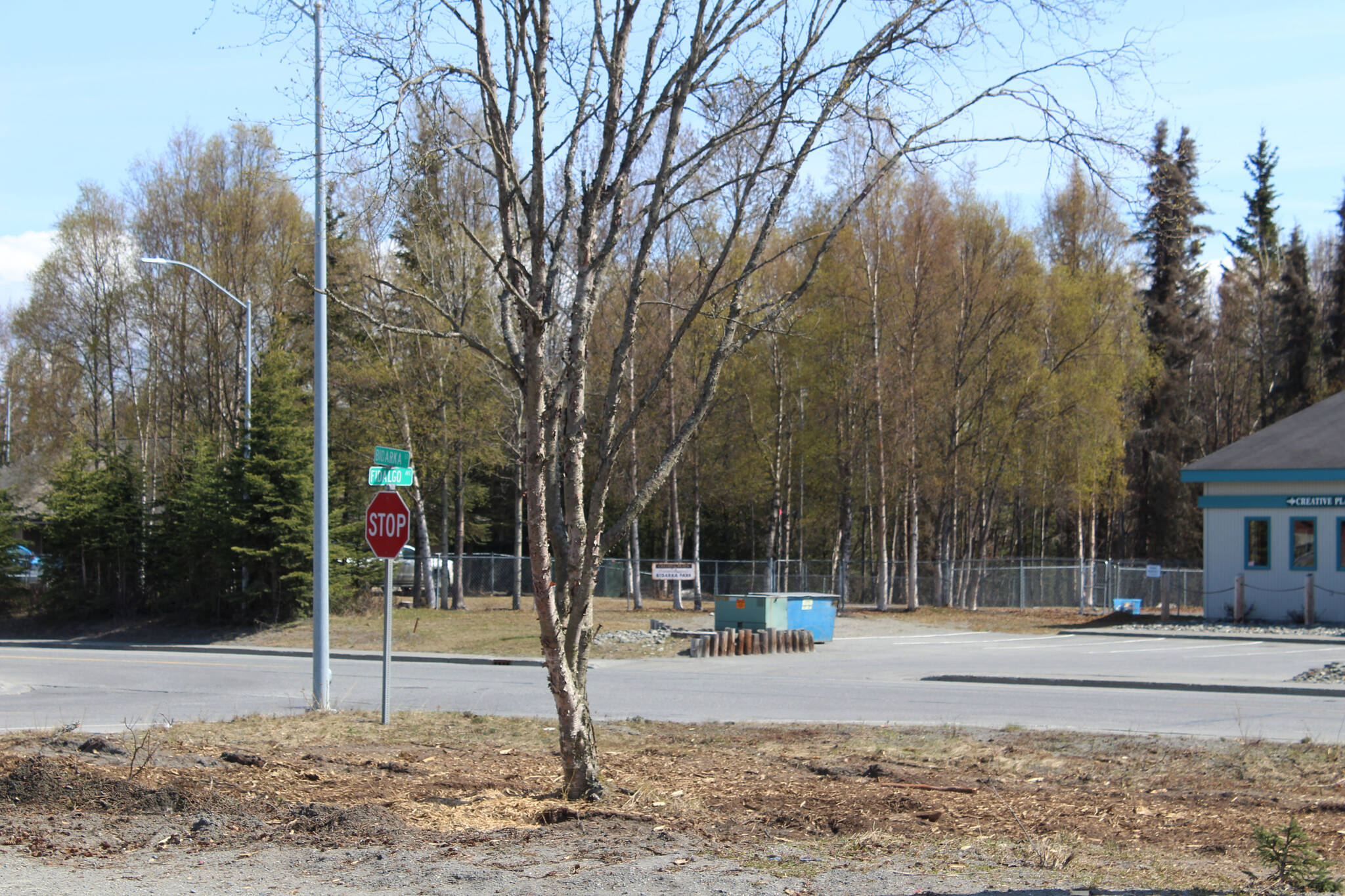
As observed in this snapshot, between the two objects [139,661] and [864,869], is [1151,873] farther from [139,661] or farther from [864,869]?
[139,661]

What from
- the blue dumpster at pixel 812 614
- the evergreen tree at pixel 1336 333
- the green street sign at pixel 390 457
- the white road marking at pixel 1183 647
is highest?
the evergreen tree at pixel 1336 333

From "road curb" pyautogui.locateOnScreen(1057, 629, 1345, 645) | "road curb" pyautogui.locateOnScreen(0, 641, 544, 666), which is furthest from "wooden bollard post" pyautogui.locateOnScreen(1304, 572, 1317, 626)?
"road curb" pyautogui.locateOnScreen(0, 641, 544, 666)

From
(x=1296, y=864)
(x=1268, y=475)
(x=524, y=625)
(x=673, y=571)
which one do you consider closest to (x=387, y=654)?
(x=1296, y=864)

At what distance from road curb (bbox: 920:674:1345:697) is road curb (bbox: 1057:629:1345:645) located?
444 inches

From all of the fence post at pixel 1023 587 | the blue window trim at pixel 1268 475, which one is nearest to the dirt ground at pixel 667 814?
the blue window trim at pixel 1268 475

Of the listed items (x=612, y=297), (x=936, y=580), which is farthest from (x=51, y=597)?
(x=936, y=580)

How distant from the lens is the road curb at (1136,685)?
1573cm

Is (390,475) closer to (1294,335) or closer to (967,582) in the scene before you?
(967,582)

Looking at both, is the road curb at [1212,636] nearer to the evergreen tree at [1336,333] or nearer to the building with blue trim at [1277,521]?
the building with blue trim at [1277,521]

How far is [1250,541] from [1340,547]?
2.20 m

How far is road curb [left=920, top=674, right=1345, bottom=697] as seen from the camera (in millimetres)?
15734

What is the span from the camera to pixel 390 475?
12.5 meters

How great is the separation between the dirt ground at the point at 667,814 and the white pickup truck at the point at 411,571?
2916 cm

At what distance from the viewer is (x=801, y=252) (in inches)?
1492
